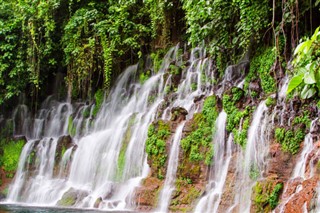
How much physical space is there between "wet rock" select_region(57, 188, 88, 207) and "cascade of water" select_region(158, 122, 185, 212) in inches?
95.1

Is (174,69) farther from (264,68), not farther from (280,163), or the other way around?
(280,163)

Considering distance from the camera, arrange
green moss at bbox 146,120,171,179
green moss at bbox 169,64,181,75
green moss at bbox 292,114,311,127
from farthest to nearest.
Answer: green moss at bbox 169,64,181,75 < green moss at bbox 146,120,171,179 < green moss at bbox 292,114,311,127

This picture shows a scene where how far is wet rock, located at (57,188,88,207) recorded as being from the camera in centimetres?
1024

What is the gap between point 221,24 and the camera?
1030 centimetres

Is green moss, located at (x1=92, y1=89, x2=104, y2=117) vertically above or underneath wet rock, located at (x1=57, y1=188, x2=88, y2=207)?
above

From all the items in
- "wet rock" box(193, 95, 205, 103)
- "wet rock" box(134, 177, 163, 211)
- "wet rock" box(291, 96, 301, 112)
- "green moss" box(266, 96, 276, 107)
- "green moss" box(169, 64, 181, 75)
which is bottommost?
"wet rock" box(134, 177, 163, 211)

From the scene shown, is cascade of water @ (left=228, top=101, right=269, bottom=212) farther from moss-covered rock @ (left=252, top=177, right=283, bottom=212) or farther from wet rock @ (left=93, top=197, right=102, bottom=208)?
wet rock @ (left=93, top=197, right=102, bottom=208)

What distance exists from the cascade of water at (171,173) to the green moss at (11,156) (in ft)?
21.3

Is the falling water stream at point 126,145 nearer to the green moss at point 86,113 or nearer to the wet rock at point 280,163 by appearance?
the green moss at point 86,113

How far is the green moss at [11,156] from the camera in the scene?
1371 centimetres

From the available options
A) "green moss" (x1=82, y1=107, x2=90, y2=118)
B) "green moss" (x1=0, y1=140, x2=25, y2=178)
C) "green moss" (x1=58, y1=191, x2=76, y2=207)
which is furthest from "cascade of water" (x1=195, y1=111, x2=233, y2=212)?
"green moss" (x1=0, y1=140, x2=25, y2=178)

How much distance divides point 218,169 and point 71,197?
12.9 feet

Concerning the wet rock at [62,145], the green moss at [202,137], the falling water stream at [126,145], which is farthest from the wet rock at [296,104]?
the wet rock at [62,145]

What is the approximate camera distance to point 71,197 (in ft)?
34.2
